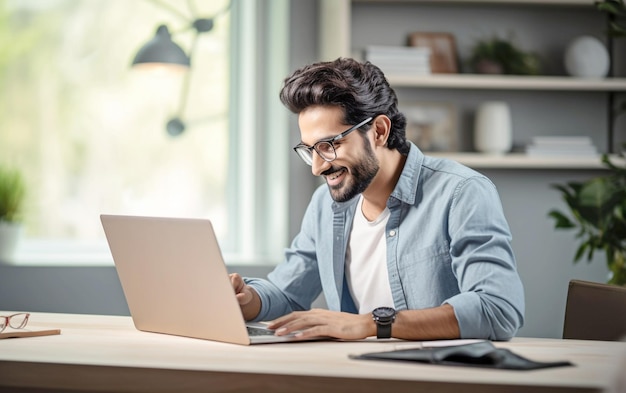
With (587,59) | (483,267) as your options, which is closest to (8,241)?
(483,267)

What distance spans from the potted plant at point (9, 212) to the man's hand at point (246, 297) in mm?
1728

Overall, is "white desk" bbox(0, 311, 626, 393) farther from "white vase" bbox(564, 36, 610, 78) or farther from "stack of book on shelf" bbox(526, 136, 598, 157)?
"white vase" bbox(564, 36, 610, 78)

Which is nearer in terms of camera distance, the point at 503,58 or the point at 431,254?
the point at 431,254

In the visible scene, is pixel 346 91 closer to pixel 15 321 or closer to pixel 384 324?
pixel 384 324

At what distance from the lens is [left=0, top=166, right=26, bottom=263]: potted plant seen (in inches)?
129

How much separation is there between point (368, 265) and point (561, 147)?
1645 millimetres

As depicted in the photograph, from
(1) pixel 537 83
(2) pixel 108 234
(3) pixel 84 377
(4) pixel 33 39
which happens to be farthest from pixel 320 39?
(3) pixel 84 377

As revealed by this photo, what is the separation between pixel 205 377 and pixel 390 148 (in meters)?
1.01

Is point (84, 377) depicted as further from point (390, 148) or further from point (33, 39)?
point (33, 39)

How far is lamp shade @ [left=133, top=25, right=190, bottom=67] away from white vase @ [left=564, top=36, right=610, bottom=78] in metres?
1.64

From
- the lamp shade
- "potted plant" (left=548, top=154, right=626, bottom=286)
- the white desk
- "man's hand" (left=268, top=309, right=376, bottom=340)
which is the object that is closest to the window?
the lamp shade

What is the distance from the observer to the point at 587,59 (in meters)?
3.42

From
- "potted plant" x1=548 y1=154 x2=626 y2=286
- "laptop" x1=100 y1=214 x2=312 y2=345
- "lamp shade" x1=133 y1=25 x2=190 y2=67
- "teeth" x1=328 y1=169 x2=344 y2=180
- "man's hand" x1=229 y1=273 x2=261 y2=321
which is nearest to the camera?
"laptop" x1=100 y1=214 x2=312 y2=345

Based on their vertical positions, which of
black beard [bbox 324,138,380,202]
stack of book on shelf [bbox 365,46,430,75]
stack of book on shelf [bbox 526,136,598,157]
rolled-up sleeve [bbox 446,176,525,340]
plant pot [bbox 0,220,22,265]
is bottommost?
plant pot [bbox 0,220,22,265]
